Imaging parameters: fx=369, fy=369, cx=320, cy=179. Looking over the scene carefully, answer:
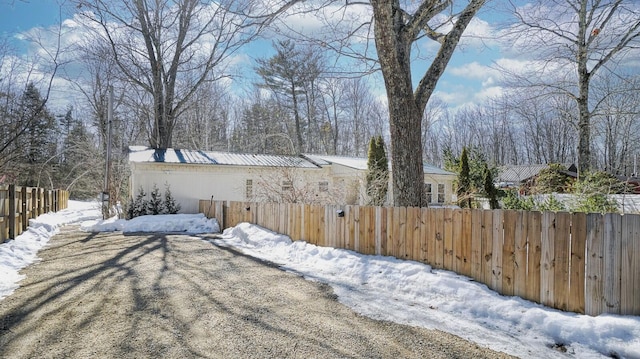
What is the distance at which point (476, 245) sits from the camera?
473 cm

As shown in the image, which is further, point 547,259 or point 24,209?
point 24,209

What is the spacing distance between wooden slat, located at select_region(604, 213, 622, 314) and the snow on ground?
0.51 feet

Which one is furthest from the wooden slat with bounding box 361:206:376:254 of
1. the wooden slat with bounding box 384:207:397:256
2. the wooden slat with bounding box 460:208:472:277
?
the wooden slat with bounding box 460:208:472:277

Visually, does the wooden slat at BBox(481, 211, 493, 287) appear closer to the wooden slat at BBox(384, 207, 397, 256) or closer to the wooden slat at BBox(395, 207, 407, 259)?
the wooden slat at BBox(395, 207, 407, 259)

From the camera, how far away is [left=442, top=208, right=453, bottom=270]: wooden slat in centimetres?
505

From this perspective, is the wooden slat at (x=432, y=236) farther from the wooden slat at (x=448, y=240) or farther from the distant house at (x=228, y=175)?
the distant house at (x=228, y=175)

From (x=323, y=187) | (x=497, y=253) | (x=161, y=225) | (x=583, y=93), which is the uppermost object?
(x=583, y=93)

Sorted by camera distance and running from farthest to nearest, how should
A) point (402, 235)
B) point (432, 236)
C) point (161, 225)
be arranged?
point (161, 225) → point (402, 235) → point (432, 236)

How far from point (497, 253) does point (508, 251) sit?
14 centimetres

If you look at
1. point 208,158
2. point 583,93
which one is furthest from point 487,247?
point 208,158

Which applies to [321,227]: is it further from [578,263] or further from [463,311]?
[578,263]

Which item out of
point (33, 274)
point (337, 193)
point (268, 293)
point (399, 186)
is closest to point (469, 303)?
point (268, 293)

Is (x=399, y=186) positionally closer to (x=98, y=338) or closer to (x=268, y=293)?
(x=268, y=293)

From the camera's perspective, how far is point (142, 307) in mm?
4262
